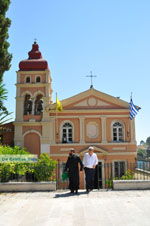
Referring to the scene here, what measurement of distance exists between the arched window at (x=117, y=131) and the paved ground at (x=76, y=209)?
1387 cm

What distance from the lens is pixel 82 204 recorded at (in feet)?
25.7

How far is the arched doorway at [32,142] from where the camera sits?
2294cm

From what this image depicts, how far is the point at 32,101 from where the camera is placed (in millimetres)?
23750

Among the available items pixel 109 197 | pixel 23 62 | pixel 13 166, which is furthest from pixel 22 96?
pixel 109 197

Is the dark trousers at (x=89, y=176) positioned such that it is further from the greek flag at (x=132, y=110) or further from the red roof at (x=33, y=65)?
the red roof at (x=33, y=65)

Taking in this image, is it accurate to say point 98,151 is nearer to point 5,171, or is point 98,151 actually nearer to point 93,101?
point 93,101

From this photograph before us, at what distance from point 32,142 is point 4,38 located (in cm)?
1113

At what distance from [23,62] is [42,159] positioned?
14.5 m

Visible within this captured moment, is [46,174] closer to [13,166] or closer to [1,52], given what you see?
[13,166]

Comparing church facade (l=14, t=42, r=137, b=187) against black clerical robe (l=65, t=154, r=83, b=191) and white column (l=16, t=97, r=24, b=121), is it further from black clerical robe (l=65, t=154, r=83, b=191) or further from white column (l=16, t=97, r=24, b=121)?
black clerical robe (l=65, t=154, r=83, b=191)

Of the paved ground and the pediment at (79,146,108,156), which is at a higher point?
the pediment at (79,146,108,156)

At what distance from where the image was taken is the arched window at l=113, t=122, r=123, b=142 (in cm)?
2362

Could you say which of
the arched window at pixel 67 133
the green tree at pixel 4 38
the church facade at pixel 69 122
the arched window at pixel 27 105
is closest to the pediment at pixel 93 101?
the church facade at pixel 69 122

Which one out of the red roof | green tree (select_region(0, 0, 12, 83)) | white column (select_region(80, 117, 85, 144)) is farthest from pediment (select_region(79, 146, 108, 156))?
green tree (select_region(0, 0, 12, 83))
